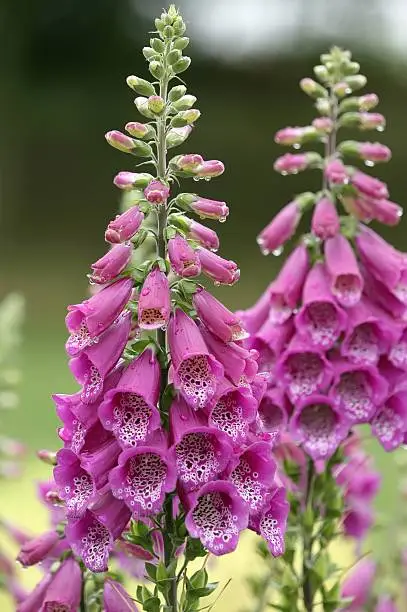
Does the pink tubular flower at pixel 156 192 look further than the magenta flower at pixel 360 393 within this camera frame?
No

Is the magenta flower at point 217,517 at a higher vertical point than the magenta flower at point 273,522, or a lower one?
higher

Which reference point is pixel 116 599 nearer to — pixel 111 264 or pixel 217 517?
pixel 217 517

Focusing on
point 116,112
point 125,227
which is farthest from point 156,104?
point 116,112

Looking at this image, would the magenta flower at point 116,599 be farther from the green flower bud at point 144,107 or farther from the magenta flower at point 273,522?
the green flower bud at point 144,107

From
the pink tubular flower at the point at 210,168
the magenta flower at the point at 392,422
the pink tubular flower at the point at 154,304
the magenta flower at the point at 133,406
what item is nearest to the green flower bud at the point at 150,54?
the pink tubular flower at the point at 210,168

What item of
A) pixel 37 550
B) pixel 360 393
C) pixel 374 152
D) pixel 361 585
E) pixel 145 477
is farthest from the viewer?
pixel 361 585

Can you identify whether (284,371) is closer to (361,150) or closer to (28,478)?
(361,150)
